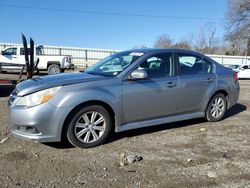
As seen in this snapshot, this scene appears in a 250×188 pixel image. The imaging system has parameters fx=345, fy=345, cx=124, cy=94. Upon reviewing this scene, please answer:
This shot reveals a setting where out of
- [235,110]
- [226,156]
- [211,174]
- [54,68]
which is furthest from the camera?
[54,68]

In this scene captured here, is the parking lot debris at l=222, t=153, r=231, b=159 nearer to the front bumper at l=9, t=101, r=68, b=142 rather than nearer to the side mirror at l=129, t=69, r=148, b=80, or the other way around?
the side mirror at l=129, t=69, r=148, b=80

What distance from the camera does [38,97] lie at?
16.9ft

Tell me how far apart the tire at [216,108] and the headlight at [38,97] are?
3472mm

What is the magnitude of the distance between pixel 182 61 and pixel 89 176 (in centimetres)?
328

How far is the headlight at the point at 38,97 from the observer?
5125 millimetres

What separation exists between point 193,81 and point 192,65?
1.27ft

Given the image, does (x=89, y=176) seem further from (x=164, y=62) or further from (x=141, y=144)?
(x=164, y=62)

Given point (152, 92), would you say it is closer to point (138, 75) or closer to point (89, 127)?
point (138, 75)

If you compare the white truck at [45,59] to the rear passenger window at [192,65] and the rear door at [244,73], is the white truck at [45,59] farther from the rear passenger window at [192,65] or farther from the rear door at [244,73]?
the rear passenger window at [192,65]

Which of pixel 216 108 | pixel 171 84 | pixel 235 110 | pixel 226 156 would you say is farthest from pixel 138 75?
pixel 235 110

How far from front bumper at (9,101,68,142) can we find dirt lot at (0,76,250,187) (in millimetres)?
257

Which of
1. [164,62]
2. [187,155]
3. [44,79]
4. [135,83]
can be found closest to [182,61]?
[164,62]

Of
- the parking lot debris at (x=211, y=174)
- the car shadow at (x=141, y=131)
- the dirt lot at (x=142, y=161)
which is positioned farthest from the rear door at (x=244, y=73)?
the parking lot debris at (x=211, y=174)

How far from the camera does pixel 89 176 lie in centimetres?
436
